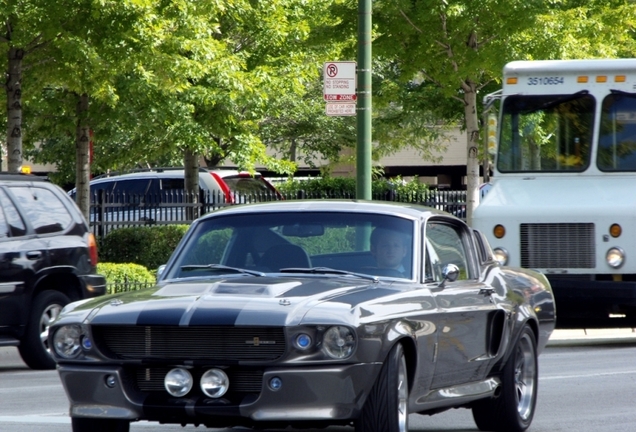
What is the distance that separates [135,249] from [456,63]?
23.5ft

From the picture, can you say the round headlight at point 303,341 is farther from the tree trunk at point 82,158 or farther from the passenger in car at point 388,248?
the tree trunk at point 82,158

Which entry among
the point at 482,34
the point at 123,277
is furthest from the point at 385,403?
the point at 482,34

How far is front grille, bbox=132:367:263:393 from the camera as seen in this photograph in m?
6.07

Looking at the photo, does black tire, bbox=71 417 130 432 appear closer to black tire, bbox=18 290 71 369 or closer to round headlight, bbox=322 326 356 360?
round headlight, bbox=322 326 356 360

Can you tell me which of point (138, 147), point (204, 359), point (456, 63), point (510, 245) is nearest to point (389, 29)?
point (456, 63)

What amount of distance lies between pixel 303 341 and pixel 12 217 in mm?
6626

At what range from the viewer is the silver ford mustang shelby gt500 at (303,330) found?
6023 millimetres

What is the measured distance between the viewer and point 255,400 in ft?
19.7

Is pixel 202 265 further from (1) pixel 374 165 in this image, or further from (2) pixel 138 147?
(1) pixel 374 165

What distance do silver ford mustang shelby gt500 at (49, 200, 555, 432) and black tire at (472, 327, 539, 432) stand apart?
0.05ft

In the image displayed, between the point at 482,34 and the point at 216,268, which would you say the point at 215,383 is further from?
the point at 482,34

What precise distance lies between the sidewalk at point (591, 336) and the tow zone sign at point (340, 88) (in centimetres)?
374

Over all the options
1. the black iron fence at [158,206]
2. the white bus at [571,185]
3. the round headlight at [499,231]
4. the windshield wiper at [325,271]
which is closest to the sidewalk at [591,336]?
the white bus at [571,185]

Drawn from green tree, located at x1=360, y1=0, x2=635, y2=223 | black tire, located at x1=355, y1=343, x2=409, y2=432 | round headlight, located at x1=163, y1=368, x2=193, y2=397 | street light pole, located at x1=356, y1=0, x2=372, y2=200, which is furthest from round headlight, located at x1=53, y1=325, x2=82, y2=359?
green tree, located at x1=360, y1=0, x2=635, y2=223
